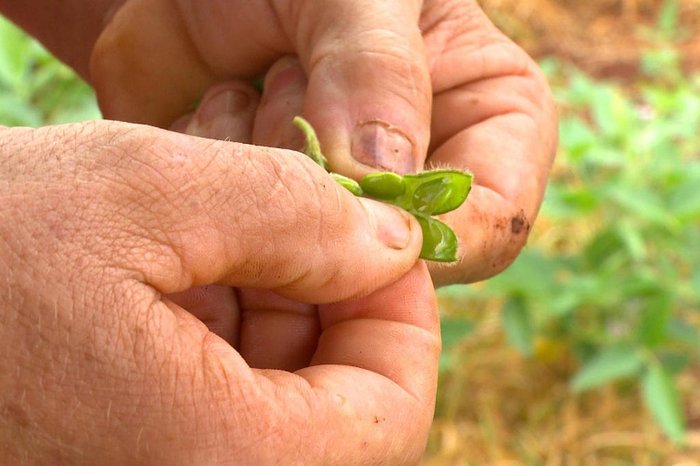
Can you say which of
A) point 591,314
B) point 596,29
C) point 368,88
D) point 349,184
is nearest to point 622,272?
point 591,314

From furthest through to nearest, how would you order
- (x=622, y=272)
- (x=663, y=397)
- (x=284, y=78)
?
→ 1. (x=622, y=272)
2. (x=663, y=397)
3. (x=284, y=78)

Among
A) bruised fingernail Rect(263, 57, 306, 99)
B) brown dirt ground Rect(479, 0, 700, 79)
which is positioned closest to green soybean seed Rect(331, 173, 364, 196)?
bruised fingernail Rect(263, 57, 306, 99)

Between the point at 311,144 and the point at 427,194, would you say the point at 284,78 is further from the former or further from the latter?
the point at 427,194

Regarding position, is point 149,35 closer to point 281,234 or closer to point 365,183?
point 365,183

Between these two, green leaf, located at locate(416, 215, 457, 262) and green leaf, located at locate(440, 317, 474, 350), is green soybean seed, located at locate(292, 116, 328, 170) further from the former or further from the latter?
green leaf, located at locate(440, 317, 474, 350)

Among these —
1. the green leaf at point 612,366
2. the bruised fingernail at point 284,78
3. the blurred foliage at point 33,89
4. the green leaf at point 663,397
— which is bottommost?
the green leaf at point 663,397

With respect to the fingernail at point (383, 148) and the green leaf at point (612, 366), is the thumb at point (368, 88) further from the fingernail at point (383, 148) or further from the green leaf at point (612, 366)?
the green leaf at point (612, 366)

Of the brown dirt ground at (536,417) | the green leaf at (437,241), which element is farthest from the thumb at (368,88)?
the brown dirt ground at (536,417)
